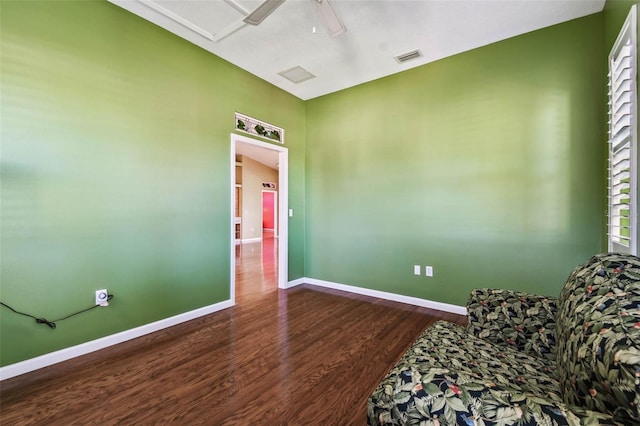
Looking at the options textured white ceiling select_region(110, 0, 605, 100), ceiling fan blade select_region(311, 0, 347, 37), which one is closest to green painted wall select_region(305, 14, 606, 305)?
textured white ceiling select_region(110, 0, 605, 100)

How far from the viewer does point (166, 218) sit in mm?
2793

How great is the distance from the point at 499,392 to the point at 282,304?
9.58 ft

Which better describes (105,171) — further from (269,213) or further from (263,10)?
(269,213)

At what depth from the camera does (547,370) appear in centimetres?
128

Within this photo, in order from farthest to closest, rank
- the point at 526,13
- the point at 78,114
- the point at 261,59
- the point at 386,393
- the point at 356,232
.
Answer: the point at 356,232 → the point at 261,59 → the point at 526,13 → the point at 78,114 → the point at 386,393

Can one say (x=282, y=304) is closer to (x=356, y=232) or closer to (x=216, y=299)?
(x=216, y=299)

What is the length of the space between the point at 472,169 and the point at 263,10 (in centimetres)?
257

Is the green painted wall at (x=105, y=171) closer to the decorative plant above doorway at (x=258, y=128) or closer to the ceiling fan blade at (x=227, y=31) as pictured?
the decorative plant above doorway at (x=258, y=128)

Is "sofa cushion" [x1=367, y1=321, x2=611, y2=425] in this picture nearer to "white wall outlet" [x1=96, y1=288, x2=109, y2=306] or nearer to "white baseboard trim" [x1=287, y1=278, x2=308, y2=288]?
"white wall outlet" [x1=96, y1=288, x2=109, y2=306]

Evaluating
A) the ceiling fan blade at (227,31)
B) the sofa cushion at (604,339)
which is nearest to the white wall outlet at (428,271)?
the sofa cushion at (604,339)

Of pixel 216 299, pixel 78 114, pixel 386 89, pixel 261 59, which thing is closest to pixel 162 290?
pixel 216 299

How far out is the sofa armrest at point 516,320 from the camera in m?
1.46

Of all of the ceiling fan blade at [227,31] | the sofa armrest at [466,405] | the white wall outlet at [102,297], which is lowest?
the white wall outlet at [102,297]

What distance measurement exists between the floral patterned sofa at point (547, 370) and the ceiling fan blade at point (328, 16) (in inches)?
85.0
